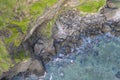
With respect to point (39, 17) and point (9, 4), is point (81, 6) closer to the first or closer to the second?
point (39, 17)

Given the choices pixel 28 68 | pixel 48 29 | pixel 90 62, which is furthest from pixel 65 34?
pixel 28 68

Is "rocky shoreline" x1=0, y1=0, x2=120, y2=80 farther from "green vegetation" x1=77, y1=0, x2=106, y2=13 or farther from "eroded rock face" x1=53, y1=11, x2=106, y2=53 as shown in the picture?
"green vegetation" x1=77, y1=0, x2=106, y2=13

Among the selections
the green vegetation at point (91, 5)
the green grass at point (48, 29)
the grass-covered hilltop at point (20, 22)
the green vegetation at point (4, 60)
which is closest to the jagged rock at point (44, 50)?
the grass-covered hilltop at point (20, 22)

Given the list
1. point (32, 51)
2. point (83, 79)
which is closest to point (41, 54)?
point (32, 51)

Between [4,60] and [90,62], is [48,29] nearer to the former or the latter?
[90,62]

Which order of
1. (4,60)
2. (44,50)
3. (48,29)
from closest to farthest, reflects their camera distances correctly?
(4,60), (44,50), (48,29)
